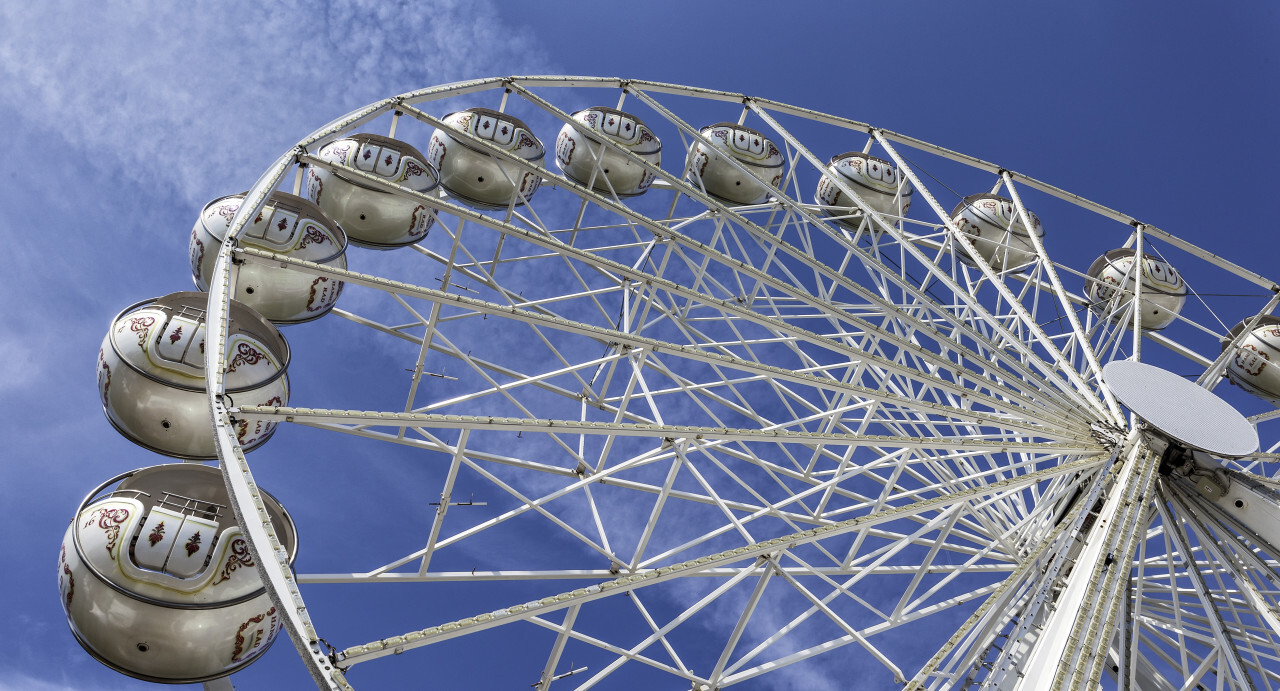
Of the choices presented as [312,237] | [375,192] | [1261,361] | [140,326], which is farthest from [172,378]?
[1261,361]

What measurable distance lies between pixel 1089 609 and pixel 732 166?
38.4 ft

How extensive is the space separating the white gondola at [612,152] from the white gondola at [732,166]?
1.01 metres

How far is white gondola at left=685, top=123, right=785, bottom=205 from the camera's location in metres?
18.7

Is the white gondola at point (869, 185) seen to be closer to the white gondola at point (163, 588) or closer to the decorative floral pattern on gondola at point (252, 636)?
the decorative floral pattern on gondola at point (252, 636)

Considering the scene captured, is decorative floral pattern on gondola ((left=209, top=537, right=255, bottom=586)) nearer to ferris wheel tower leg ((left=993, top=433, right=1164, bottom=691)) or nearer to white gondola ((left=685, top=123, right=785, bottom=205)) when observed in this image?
ferris wheel tower leg ((left=993, top=433, right=1164, bottom=691))

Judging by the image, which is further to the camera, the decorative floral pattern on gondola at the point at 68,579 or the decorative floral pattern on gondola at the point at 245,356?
the decorative floral pattern on gondola at the point at 245,356

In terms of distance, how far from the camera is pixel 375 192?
13.7 meters

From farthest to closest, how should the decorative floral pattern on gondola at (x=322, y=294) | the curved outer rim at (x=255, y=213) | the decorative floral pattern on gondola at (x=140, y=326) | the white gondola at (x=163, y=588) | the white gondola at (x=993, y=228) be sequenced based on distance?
1. the white gondola at (x=993, y=228)
2. the decorative floral pattern on gondola at (x=322, y=294)
3. the decorative floral pattern on gondola at (x=140, y=326)
4. the white gondola at (x=163, y=588)
5. the curved outer rim at (x=255, y=213)

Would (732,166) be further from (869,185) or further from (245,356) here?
(245,356)

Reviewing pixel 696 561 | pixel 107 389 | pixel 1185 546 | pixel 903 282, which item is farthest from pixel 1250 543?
pixel 107 389

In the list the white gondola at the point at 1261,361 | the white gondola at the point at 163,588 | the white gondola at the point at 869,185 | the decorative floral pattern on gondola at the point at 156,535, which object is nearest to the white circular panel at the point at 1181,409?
the white gondola at the point at 1261,361

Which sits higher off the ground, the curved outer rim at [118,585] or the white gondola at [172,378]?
the white gondola at [172,378]

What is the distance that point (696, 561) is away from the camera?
820 centimetres

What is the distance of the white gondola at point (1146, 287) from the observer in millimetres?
19250
